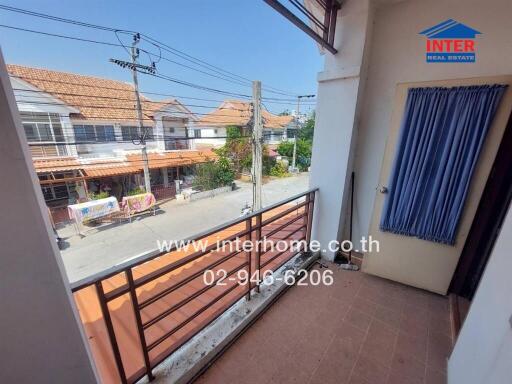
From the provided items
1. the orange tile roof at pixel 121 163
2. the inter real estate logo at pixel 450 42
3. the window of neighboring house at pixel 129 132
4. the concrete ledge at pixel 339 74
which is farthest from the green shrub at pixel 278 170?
the inter real estate logo at pixel 450 42

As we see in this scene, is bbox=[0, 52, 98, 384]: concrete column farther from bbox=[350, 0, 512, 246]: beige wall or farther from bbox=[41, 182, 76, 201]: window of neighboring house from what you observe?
bbox=[41, 182, 76, 201]: window of neighboring house

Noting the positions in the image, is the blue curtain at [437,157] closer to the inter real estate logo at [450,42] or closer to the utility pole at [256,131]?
the inter real estate logo at [450,42]

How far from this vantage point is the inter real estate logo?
156cm

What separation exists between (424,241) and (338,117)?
1.32 m

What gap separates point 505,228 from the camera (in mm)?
1030

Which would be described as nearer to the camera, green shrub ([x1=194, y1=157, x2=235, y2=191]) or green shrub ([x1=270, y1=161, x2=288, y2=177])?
green shrub ([x1=194, y1=157, x2=235, y2=191])

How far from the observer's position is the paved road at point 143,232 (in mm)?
5934

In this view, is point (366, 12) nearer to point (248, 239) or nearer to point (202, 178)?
point (248, 239)

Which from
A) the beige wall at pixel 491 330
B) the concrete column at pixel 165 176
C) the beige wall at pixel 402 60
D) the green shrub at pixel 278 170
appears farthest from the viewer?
the green shrub at pixel 278 170

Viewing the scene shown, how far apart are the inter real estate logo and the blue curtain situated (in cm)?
26

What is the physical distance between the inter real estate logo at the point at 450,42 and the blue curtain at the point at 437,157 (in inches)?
10.4

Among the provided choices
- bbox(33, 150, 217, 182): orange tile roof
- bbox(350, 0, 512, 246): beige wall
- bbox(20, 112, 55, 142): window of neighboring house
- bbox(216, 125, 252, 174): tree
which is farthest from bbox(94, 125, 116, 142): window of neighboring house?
bbox(350, 0, 512, 246): beige wall

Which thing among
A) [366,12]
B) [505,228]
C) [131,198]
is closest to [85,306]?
[505,228]

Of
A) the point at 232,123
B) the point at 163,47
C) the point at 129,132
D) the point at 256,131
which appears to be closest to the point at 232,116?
the point at 232,123
